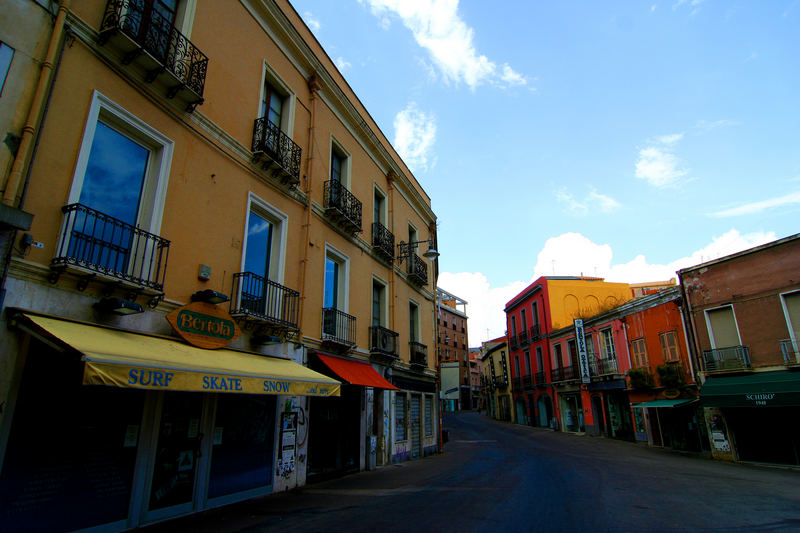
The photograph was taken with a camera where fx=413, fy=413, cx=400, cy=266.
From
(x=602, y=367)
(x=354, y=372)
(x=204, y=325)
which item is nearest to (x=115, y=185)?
(x=204, y=325)

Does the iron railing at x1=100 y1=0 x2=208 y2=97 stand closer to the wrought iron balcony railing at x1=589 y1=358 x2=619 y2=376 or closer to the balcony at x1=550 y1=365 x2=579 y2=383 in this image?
the wrought iron balcony railing at x1=589 y1=358 x2=619 y2=376

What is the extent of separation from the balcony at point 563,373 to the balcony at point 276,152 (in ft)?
85.2

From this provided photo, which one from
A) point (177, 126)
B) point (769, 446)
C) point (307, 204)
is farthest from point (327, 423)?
point (769, 446)

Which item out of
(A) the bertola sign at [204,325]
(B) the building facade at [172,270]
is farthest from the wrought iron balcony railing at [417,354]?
(A) the bertola sign at [204,325]

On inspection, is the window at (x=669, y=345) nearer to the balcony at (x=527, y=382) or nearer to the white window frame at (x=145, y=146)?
the balcony at (x=527, y=382)

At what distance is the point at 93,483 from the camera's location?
19.5 feet

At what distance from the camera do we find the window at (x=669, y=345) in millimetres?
20312

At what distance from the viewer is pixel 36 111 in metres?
5.72

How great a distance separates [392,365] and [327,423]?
Result: 452cm

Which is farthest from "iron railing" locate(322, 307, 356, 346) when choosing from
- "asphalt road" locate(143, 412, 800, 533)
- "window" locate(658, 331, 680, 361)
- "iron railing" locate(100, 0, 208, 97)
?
"window" locate(658, 331, 680, 361)

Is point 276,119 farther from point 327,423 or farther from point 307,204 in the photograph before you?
point 327,423

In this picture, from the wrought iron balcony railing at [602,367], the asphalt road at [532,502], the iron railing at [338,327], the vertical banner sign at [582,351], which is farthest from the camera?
the vertical banner sign at [582,351]

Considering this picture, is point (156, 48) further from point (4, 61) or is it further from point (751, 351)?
point (751, 351)

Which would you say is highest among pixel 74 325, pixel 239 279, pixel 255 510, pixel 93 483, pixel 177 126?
pixel 177 126
